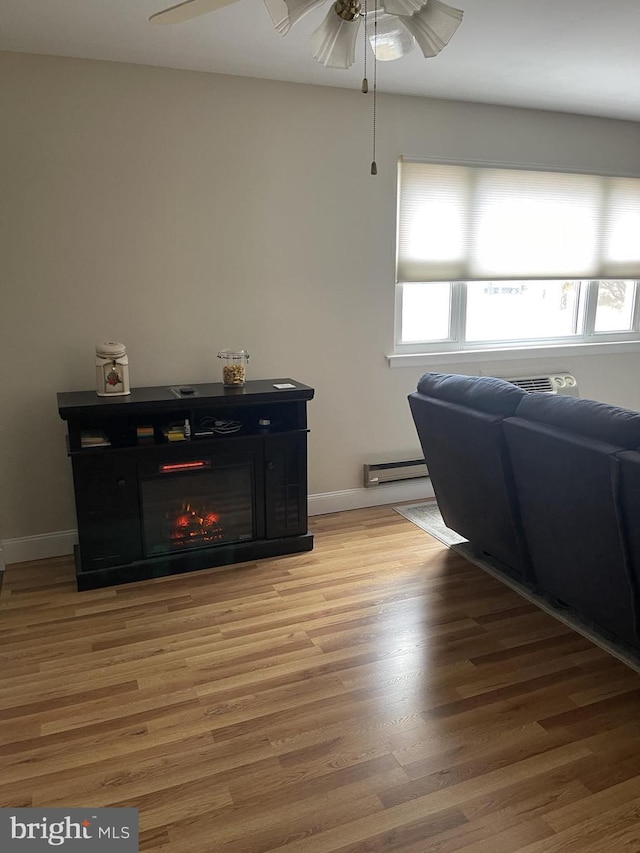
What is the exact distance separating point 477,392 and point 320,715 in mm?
1503

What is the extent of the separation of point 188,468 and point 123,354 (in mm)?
648

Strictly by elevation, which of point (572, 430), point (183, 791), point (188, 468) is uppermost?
point (572, 430)

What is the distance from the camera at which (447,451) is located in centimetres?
316

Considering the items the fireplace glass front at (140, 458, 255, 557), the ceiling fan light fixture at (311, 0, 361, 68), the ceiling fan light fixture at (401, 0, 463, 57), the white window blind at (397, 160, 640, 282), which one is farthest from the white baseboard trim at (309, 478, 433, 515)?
the ceiling fan light fixture at (401, 0, 463, 57)

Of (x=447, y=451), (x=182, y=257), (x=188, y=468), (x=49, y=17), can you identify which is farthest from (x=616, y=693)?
(x=49, y=17)

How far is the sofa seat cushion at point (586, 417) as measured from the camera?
224cm

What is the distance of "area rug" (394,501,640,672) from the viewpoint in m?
2.55

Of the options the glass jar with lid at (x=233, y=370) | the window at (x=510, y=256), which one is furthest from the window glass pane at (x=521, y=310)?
the glass jar with lid at (x=233, y=370)

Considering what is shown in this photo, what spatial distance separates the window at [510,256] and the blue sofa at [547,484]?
47.9 inches

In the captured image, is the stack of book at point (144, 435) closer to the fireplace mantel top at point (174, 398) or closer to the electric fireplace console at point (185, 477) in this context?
the electric fireplace console at point (185, 477)

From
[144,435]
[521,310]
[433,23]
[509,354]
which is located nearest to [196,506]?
[144,435]

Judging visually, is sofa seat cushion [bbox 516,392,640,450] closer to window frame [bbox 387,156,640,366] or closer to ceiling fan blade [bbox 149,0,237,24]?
window frame [bbox 387,156,640,366]

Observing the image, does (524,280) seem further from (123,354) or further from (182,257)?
(123,354)

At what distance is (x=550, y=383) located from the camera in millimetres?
4555
